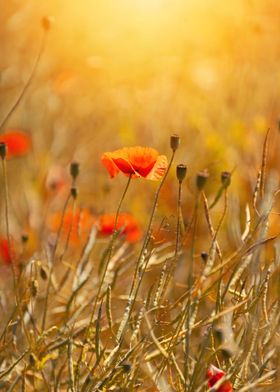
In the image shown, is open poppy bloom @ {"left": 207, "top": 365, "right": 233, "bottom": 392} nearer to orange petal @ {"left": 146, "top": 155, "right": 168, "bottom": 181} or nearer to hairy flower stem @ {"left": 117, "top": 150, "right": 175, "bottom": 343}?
hairy flower stem @ {"left": 117, "top": 150, "right": 175, "bottom": 343}

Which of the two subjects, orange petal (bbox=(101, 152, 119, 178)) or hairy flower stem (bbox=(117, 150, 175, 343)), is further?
orange petal (bbox=(101, 152, 119, 178))

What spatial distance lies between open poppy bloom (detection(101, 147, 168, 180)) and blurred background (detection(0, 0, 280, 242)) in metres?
1.11

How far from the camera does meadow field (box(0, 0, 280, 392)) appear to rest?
1.58 metres

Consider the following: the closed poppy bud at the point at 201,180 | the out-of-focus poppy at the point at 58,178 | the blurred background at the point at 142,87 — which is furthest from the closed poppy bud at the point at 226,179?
the out-of-focus poppy at the point at 58,178

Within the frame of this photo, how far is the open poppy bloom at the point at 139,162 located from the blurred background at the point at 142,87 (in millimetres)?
1105

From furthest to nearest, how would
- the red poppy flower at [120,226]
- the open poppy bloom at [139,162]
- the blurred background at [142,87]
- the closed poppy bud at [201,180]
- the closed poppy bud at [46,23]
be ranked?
1. the blurred background at [142,87]
2. the red poppy flower at [120,226]
3. the closed poppy bud at [46,23]
4. the open poppy bloom at [139,162]
5. the closed poppy bud at [201,180]

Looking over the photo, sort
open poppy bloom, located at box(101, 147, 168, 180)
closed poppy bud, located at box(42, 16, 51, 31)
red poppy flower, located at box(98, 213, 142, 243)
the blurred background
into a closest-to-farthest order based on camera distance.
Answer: open poppy bloom, located at box(101, 147, 168, 180) < closed poppy bud, located at box(42, 16, 51, 31) < red poppy flower, located at box(98, 213, 142, 243) < the blurred background

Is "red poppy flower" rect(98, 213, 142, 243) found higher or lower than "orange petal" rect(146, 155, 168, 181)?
lower

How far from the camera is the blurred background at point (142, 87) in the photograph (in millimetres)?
2715

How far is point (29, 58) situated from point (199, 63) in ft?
2.87

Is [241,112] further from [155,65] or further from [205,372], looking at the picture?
[205,372]

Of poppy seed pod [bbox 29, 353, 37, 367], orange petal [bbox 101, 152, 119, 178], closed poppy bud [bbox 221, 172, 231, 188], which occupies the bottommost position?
poppy seed pod [bbox 29, 353, 37, 367]

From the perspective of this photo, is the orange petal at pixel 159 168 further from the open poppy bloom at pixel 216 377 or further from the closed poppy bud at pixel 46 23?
the closed poppy bud at pixel 46 23

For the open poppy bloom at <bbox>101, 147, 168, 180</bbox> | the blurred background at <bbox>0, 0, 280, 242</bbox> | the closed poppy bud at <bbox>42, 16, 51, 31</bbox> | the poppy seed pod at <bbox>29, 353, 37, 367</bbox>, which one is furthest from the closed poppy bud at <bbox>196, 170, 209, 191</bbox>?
the blurred background at <bbox>0, 0, 280, 242</bbox>
